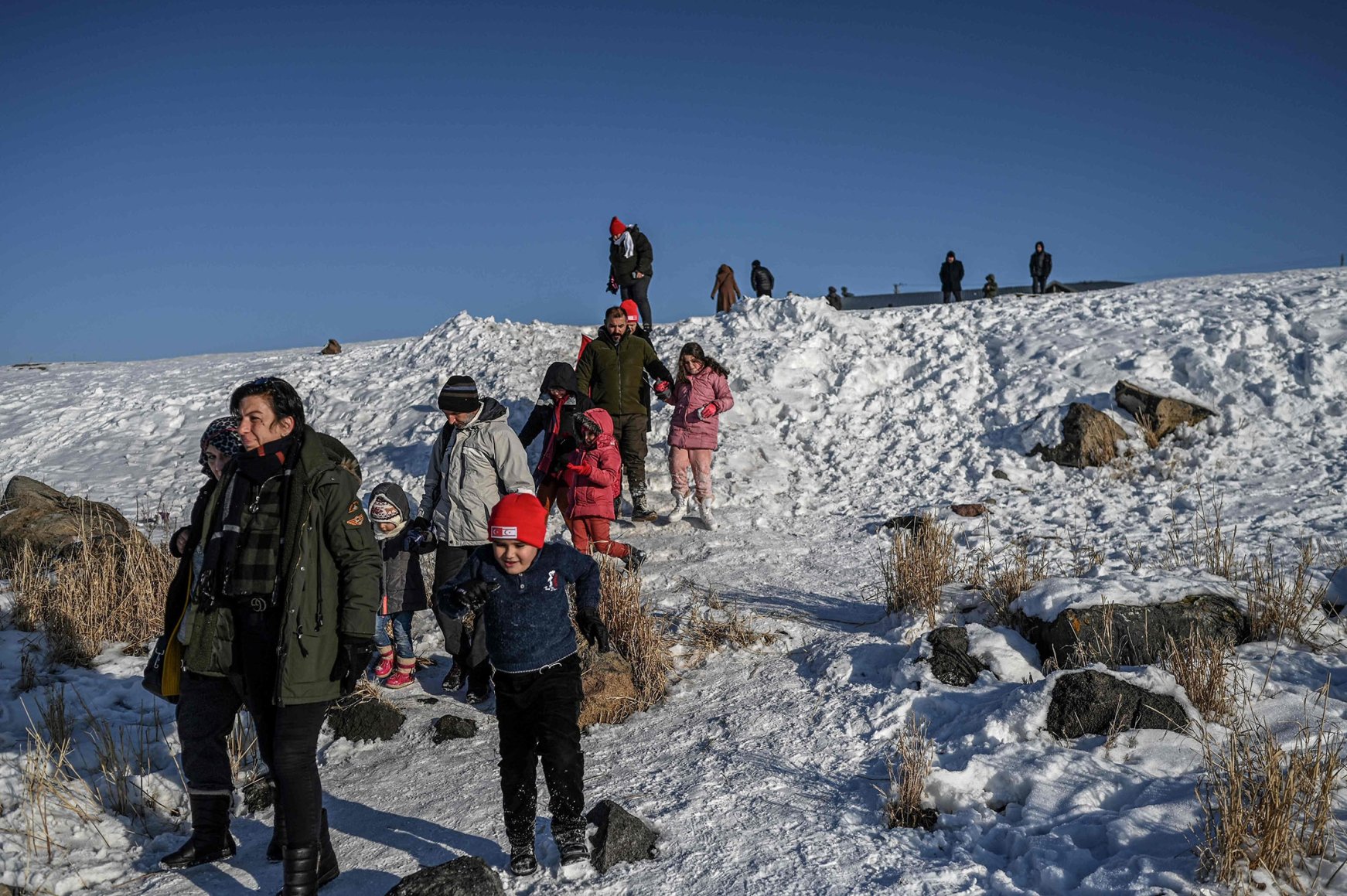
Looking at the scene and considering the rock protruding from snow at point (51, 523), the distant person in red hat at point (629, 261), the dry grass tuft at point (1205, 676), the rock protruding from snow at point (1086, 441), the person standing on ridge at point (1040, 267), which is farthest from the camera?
the person standing on ridge at point (1040, 267)

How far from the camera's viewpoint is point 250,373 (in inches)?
645

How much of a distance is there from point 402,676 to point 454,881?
262 centimetres

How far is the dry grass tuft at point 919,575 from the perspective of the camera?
562cm

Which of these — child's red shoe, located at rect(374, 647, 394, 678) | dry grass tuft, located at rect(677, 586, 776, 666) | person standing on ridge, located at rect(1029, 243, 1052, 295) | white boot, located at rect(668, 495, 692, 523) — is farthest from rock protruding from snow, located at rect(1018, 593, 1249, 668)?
person standing on ridge, located at rect(1029, 243, 1052, 295)

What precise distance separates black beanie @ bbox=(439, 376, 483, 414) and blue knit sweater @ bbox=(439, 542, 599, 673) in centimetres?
158

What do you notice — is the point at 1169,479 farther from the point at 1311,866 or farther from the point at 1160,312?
the point at 1311,866

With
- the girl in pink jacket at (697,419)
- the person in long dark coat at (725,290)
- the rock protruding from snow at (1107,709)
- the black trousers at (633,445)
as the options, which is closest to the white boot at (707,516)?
the girl in pink jacket at (697,419)

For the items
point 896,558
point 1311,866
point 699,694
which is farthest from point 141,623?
point 1311,866

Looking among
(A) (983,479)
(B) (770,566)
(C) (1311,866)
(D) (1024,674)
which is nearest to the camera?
(C) (1311,866)

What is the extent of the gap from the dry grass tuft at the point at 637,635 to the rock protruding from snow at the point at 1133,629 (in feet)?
7.14

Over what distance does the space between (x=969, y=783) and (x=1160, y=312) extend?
11.5m

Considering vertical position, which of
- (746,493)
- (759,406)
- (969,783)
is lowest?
(969,783)

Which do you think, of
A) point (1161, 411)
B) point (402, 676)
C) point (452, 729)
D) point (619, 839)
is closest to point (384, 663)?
point (402, 676)

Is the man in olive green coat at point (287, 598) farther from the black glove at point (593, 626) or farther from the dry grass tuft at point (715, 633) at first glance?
the dry grass tuft at point (715, 633)
